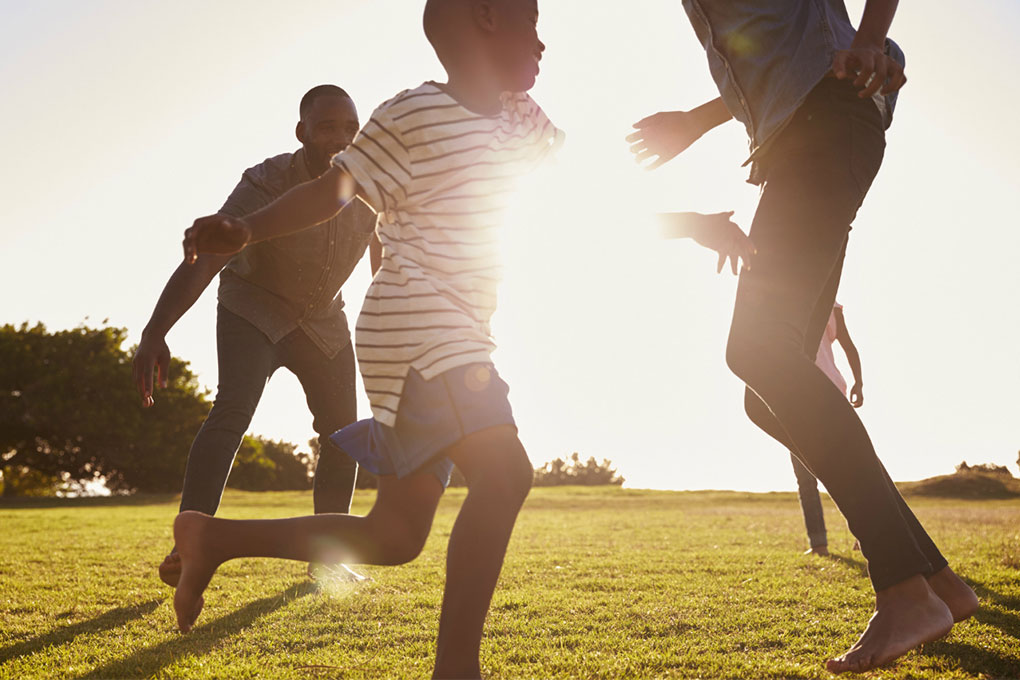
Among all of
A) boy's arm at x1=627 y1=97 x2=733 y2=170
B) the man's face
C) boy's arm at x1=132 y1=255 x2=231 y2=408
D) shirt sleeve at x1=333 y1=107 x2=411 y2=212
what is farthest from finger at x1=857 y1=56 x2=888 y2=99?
the man's face

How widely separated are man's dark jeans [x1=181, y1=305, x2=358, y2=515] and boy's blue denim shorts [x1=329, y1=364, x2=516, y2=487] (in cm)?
179

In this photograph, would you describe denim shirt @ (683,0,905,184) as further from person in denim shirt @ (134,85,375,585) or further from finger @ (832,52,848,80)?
person in denim shirt @ (134,85,375,585)

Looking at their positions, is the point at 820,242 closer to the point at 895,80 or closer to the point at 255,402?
the point at 895,80

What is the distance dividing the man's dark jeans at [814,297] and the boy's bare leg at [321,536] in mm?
1117

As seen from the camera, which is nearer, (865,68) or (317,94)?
(865,68)

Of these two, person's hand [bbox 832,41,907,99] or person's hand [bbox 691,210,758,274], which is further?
person's hand [bbox 691,210,758,274]

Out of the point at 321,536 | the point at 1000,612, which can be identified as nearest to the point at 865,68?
the point at 321,536

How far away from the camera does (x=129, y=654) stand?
313cm

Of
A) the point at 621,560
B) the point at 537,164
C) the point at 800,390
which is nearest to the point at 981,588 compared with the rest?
the point at 621,560

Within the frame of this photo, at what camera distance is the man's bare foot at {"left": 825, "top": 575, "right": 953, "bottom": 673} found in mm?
2166

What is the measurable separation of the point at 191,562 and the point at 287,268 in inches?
91.6

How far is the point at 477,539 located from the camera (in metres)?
2.04

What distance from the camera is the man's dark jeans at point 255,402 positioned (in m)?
3.86

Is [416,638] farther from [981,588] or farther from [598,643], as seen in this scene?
[981,588]
